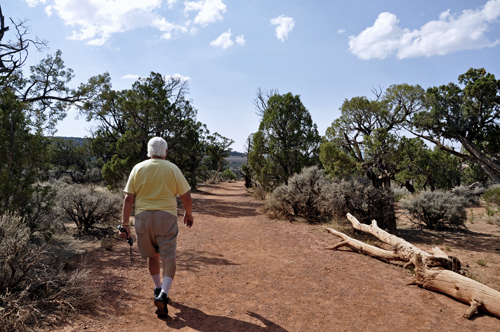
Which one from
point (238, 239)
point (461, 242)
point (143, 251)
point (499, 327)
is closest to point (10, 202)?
point (143, 251)

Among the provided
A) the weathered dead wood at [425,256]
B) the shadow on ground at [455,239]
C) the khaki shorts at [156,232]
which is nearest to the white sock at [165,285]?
the khaki shorts at [156,232]

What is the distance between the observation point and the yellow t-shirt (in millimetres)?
3213

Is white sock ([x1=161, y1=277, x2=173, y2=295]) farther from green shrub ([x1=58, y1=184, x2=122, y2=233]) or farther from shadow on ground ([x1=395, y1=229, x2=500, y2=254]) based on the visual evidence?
shadow on ground ([x1=395, y1=229, x2=500, y2=254])

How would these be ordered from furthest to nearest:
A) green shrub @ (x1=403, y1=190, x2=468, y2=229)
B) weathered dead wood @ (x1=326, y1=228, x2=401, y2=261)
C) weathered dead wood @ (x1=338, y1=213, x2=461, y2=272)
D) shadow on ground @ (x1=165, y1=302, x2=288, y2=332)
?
1. green shrub @ (x1=403, y1=190, x2=468, y2=229)
2. weathered dead wood @ (x1=326, y1=228, x2=401, y2=261)
3. weathered dead wood @ (x1=338, y1=213, x2=461, y2=272)
4. shadow on ground @ (x1=165, y1=302, x2=288, y2=332)

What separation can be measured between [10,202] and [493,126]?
1325cm

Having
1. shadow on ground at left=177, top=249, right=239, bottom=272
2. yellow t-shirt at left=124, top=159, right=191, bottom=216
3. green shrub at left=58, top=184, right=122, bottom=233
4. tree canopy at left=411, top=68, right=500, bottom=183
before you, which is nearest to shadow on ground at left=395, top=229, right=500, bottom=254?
tree canopy at left=411, top=68, right=500, bottom=183

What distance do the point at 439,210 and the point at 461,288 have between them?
679 centimetres

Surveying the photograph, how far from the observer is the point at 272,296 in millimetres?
4000

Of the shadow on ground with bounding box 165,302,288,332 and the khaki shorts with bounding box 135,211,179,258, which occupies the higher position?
the khaki shorts with bounding box 135,211,179,258

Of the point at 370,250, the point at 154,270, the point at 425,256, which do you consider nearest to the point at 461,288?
the point at 425,256

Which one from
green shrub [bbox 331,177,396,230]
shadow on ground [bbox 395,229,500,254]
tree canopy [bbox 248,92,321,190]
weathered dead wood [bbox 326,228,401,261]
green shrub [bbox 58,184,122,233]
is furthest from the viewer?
tree canopy [bbox 248,92,321,190]

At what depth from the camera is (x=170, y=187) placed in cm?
331

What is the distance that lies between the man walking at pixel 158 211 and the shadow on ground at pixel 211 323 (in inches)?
7.8

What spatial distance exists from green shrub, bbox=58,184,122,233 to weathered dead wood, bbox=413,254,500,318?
7.05 m
